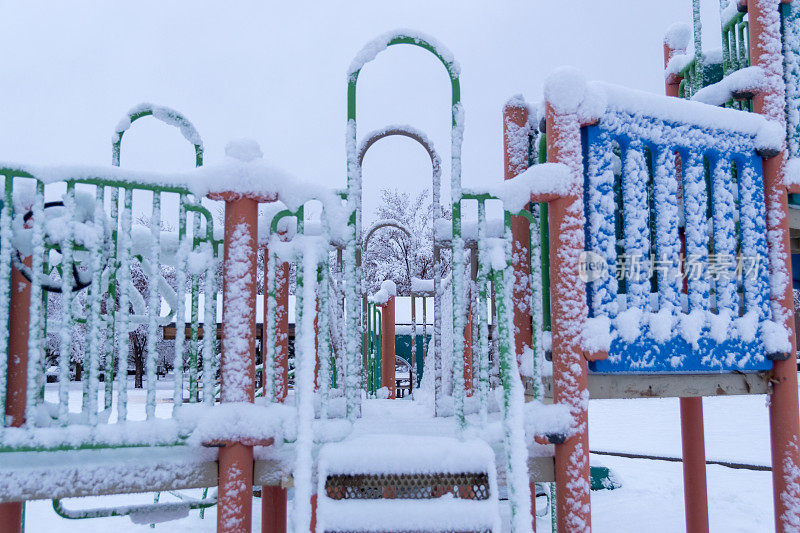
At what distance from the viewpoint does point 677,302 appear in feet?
7.84

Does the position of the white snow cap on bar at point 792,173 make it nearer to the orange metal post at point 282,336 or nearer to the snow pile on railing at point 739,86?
the snow pile on railing at point 739,86

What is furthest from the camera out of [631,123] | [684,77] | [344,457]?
[684,77]

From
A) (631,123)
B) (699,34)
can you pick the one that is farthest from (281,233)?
(699,34)

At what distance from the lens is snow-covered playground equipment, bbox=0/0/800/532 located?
186cm

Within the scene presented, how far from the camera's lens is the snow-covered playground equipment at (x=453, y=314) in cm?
186

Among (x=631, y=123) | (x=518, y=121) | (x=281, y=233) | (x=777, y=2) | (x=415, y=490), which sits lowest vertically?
(x=415, y=490)

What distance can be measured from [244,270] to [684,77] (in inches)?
138

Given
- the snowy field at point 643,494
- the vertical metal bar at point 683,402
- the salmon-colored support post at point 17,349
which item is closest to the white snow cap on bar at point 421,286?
the snowy field at point 643,494

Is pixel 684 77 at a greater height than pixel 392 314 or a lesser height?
greater

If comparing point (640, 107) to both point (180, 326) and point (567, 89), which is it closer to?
point (567, 89)

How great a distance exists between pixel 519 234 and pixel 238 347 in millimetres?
1605

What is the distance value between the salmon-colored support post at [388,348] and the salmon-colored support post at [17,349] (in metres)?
4.03

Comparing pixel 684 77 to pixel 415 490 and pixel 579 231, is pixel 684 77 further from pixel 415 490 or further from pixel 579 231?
pixel 415 490

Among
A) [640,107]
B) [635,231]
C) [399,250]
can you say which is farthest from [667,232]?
[399,250]
